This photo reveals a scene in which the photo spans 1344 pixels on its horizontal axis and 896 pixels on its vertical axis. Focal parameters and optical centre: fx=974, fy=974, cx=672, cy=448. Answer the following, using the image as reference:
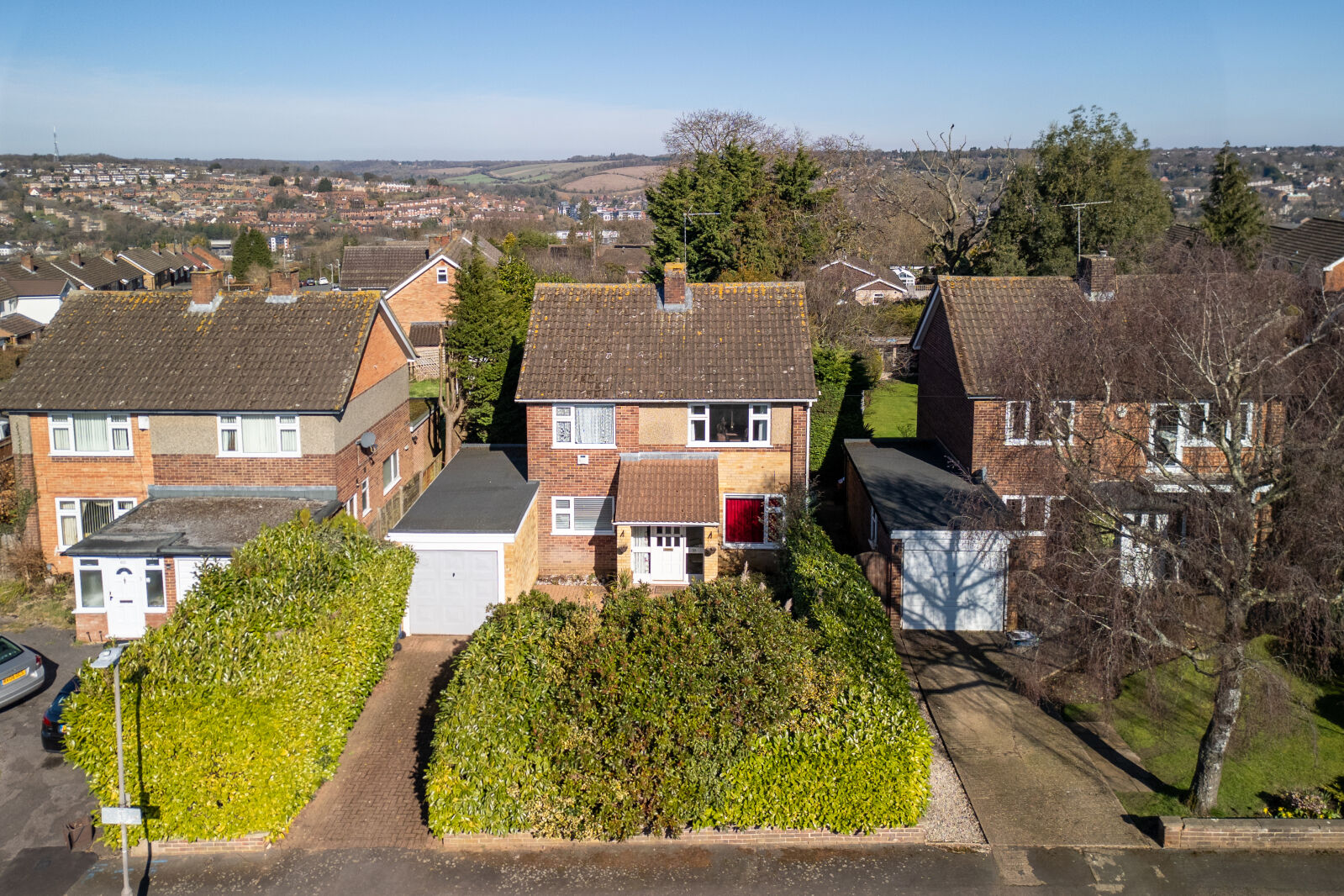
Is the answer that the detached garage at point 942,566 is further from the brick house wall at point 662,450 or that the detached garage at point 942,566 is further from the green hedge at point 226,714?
the green hedge at point 226,714

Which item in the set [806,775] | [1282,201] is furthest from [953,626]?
[1282,201]

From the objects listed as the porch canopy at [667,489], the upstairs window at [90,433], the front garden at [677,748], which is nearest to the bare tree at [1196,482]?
the front garden at [677,748]

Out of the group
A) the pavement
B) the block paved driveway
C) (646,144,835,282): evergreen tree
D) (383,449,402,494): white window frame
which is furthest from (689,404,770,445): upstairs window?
(646,144,835,282): evergreen tree

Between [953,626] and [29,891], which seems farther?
[953,626]

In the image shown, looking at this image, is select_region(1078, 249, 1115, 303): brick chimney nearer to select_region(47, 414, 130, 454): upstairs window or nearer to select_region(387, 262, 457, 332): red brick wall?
select_region(47, 414, 130, 454): upstairs window

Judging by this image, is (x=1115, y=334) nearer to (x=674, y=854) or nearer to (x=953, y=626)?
(x=953, y=626)

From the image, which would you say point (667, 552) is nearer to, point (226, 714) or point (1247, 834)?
point (226, 714)
